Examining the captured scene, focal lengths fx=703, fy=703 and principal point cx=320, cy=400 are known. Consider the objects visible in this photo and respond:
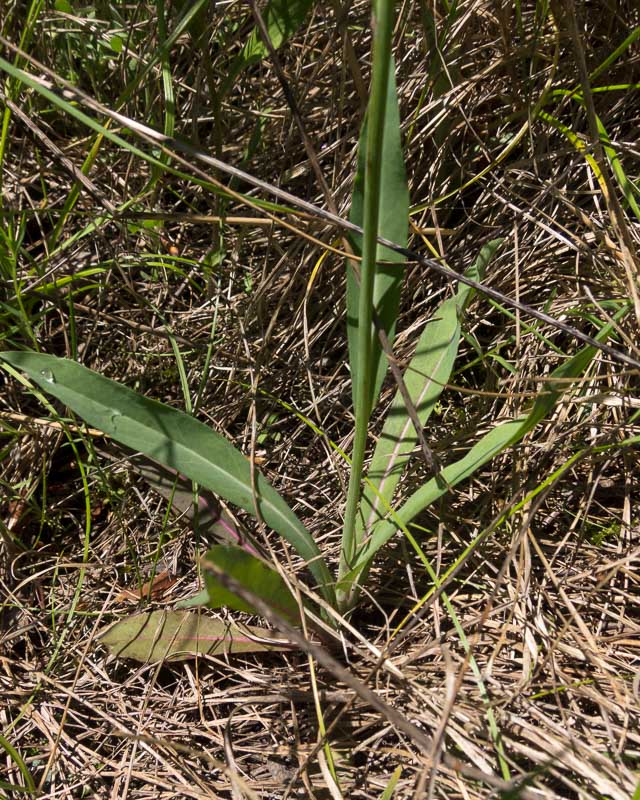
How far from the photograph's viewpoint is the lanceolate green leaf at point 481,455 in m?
1.03

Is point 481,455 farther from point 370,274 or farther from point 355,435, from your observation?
point 370,274

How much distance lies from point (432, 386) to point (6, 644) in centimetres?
94

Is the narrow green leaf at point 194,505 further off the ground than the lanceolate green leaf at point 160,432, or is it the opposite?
the lanceolate green leaf at point 160,432

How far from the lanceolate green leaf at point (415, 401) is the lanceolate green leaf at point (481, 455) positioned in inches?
2.3

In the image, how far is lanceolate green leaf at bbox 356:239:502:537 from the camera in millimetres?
1224

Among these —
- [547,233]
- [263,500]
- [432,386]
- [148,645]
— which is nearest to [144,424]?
[263,500]

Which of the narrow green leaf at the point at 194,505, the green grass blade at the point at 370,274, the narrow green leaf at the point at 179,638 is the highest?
the green grass blade at the point at 370,274

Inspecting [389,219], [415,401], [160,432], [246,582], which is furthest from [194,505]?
[389,219]

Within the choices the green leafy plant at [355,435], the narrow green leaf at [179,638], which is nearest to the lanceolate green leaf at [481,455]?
the green leafy plant at [355,435]

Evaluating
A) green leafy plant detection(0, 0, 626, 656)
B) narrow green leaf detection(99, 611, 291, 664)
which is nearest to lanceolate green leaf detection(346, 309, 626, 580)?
green leafy plant detection(0, 0, 626, 656)

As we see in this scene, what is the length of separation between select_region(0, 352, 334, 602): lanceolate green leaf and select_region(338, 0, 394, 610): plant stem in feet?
0.25

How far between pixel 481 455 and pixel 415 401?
185 mm

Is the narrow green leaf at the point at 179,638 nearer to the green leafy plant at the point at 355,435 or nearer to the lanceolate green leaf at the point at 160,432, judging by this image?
the green leafy plant at the point at 355,435

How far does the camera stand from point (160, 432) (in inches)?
46.1
